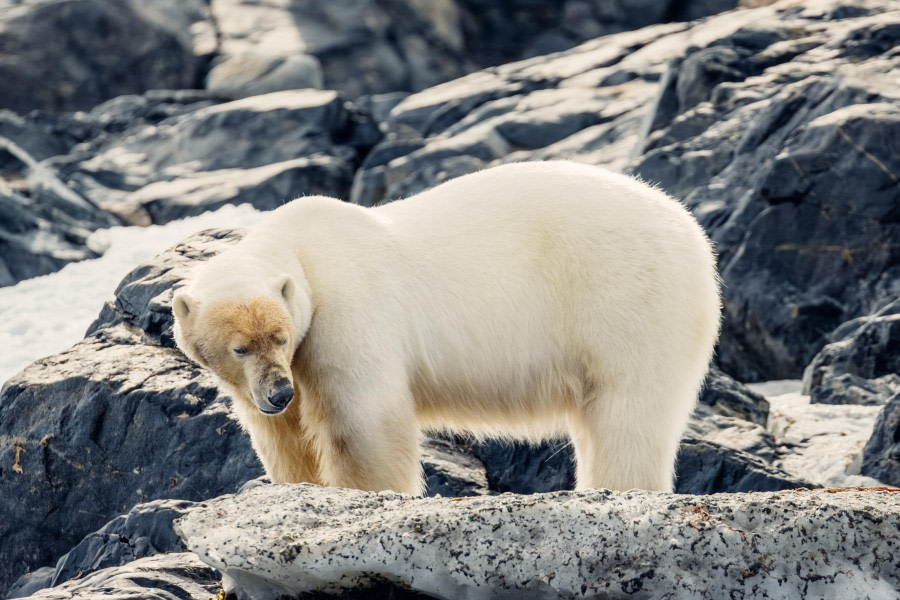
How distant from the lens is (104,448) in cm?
641

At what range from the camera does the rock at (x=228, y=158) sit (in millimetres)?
18484

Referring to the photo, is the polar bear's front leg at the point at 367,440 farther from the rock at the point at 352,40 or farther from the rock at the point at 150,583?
the rock at the point at 352,40

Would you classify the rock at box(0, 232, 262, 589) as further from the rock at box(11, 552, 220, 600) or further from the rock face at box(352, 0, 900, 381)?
the rock face at box(352, 0, 900, 381)

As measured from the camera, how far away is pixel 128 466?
633 cm

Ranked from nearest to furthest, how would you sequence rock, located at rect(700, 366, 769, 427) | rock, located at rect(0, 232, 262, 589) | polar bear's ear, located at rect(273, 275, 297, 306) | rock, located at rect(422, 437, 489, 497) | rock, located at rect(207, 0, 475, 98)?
polar bear's ear, located at rect(273, 275, 297, 306) < rock, located at rect(422, 437, 489, 497) < rock, located at rect(0, 232, 262, 589) < rock, located at rect(700, 366, 769, 427) < rock, located at rect(207, 0, 475, 98)

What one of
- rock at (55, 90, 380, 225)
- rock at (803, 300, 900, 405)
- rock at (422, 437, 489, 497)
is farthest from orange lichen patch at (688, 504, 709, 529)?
rock at (55, 90, 380, 225)

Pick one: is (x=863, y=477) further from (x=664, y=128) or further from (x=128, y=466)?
(x=664, y=128)

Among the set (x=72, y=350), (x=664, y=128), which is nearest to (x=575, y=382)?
(x=72, y=350)

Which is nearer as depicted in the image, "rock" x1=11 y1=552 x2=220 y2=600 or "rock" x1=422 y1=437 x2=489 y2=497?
"rock" x1=11 y1=552 x2=220 y2=600

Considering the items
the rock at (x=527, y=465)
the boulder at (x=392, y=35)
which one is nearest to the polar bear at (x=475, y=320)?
the rock at (x=527, y=465)

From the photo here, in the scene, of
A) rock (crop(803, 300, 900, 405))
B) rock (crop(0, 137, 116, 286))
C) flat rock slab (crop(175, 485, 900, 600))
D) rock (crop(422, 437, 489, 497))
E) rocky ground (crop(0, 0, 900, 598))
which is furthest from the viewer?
rock (crop(0, 137, 116, 286))

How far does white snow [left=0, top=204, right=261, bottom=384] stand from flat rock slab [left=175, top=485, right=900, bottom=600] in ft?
24.0

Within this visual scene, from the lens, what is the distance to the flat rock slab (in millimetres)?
3137

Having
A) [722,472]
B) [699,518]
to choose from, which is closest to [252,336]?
[699,518]
